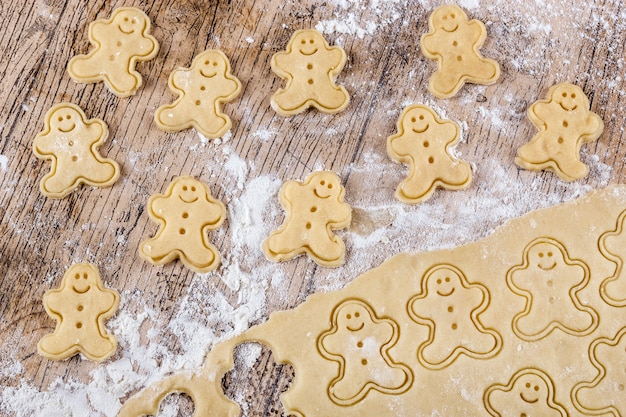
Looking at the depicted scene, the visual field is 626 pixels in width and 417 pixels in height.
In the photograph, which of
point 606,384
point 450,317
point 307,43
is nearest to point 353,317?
point 450,317

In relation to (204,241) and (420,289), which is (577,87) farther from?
(204,241)

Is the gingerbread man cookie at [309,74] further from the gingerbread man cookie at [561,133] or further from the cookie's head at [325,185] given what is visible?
the gingerbread man cookie at [561,133]

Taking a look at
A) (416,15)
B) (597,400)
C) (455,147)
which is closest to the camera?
(597,400)

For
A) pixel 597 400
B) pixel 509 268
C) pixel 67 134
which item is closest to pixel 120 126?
pixel 67 134

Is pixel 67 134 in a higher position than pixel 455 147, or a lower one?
lower

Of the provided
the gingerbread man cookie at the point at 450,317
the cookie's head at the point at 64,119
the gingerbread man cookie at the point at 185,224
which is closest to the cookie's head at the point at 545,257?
the gingerbread man cookie at the point at 450,317

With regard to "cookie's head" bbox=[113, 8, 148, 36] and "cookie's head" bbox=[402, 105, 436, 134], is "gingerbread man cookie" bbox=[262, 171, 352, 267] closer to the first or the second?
"cookie's head" bbox=[402, 105, 436, 134]

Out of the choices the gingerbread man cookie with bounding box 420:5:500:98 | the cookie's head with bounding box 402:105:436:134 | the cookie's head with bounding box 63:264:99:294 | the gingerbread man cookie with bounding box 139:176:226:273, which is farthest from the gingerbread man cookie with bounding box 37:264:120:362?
the gingerbread man cookie with bounding box 420:5:500:98

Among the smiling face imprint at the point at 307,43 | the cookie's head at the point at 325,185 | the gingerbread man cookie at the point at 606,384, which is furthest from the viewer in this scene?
the smiling face imprint at the point at 307,43
